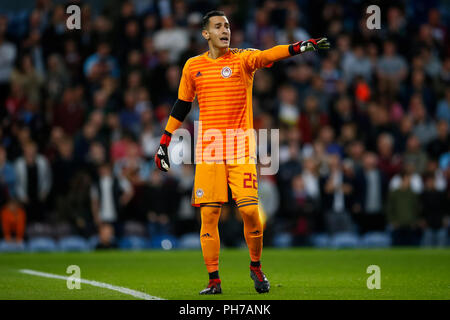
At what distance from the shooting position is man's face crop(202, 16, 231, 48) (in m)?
8.57

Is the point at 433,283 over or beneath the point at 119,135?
beneath

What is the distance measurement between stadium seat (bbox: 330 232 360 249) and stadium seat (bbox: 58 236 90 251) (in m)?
5.37

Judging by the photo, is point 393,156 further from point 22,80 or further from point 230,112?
point 230,112

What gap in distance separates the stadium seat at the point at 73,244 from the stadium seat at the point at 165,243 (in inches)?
57.7

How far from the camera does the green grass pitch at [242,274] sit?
836 centimetres

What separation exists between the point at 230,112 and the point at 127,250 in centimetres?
924

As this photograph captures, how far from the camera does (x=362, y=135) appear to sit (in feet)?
62.5

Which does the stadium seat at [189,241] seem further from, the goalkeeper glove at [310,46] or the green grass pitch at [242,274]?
the goalkeeper glove at [310,46]

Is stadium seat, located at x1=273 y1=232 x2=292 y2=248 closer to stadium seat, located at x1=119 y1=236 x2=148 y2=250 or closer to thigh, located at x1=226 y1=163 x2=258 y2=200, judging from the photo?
stadium seat, located at x1=119 y1=236 x2=148 y2=250

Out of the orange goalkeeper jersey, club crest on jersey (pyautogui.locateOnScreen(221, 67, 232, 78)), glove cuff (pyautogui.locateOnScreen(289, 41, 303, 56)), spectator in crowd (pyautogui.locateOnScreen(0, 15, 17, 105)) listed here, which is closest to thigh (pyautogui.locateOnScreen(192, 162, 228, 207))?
the orange goalkeeper jersey

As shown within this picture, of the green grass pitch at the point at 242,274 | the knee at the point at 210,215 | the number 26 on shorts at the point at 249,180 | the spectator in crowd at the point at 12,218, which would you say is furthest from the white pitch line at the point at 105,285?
the spectator in crowd at the point at 12,218

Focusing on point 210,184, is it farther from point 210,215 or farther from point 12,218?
point 12,218

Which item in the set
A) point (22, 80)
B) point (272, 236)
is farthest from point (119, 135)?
point (272, 236)

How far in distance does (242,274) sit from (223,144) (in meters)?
2.97
